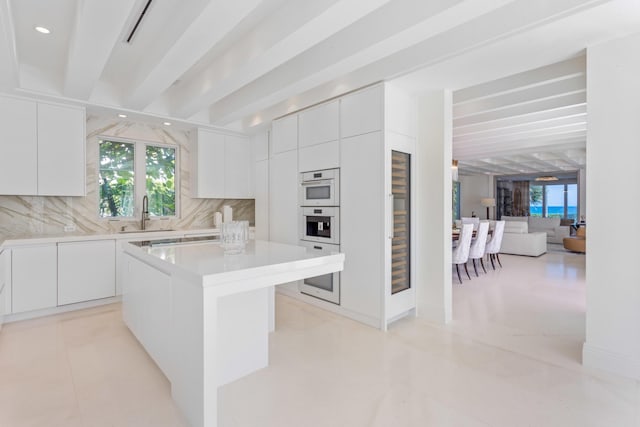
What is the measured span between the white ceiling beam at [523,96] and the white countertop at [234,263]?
3374 mm

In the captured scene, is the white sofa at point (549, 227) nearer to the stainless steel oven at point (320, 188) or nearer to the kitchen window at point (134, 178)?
the stainless steel oven at point (320, 188)

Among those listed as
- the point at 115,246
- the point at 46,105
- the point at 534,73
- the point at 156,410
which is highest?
the point at 534,73

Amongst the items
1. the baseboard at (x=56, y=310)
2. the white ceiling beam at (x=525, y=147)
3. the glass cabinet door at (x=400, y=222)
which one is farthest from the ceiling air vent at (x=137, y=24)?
the white ceiling beam at (x=525, y=147)

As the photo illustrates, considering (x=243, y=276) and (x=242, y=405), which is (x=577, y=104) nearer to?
(x=243, y=276)

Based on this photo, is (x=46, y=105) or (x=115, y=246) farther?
(x=115, y=246)

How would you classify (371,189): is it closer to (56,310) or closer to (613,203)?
(613,203)

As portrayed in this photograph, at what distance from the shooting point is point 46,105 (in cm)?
366

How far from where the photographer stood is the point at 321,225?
3.79 m

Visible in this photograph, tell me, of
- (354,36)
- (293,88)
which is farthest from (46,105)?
(354,36)

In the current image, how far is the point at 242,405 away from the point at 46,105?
3.89m

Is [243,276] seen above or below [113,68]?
below

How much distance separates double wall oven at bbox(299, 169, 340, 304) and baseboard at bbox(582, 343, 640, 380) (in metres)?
2.13

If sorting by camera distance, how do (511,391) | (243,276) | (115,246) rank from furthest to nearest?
(115,246) < (511,391) < (243,276)

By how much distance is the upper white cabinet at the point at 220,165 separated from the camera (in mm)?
4941
